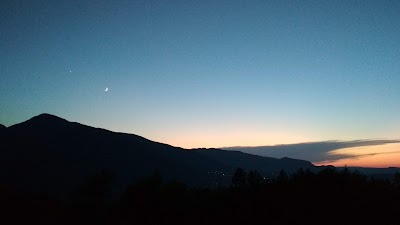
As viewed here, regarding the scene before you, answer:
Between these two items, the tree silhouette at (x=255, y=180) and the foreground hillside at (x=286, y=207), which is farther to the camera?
the tree silhouette at (x=255, y=180)

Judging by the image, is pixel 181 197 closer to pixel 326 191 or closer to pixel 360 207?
pixel 326 191

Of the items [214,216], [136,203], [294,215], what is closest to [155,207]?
[136,203]

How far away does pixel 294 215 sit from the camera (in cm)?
3403

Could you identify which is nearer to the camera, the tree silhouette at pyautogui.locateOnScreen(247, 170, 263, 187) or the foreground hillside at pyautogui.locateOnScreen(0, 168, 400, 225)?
the foreground hillside at pyautogui.locateOnScreen(0, 168, 400, 225)

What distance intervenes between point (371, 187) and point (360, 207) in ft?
25.0

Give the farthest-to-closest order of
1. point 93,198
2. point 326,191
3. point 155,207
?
1. point 93,198
2. point 155,207
3. point 326,191

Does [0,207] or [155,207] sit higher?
[0,207]

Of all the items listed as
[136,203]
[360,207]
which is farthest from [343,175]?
[136,203]

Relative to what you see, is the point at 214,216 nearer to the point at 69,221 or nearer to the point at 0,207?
the point at 69,221

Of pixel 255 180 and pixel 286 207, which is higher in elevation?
pixel 255 180

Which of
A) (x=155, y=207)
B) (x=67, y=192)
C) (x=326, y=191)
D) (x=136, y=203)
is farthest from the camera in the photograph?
(x=67, y=192)

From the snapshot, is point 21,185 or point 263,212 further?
point 21,185

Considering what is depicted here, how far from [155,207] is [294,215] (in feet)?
113

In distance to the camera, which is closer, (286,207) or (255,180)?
(286,207)
